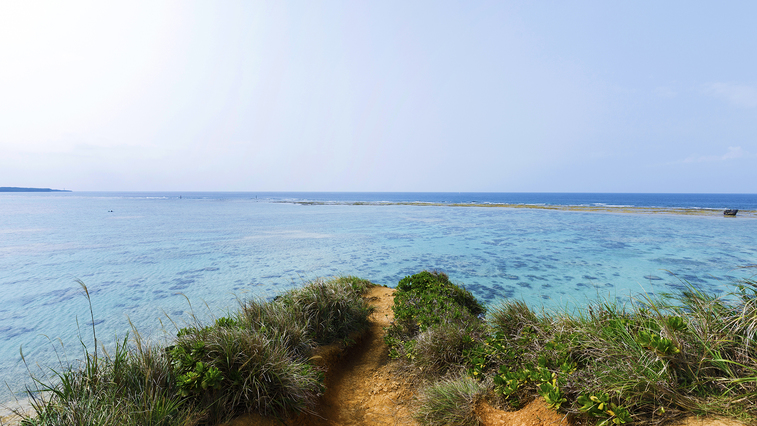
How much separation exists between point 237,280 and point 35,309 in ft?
22.2

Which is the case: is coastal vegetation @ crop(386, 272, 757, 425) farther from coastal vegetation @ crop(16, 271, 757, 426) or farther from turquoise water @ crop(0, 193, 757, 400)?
turquoise water @ crop(0, 193, 757, 400)

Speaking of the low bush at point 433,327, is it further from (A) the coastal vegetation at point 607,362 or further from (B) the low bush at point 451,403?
(B) the low bush at point 451,403

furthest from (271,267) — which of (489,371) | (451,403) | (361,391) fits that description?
(451,403)

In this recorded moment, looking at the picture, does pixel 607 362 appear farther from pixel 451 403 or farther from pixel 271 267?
pixel 271 267

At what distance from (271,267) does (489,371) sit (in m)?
14.6

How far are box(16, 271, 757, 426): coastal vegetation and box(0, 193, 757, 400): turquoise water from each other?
128 centimetres

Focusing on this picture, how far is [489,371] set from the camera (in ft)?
13.3

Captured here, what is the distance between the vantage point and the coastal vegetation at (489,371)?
2.62 metres

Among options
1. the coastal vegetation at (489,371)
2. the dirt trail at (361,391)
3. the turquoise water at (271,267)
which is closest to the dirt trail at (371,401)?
the dirt trail at (361,391)

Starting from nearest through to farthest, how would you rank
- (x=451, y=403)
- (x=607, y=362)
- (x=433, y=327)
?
(x=607, y=362) → (x=451, y=403) → (x=433, y=327)

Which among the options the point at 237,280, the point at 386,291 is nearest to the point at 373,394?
the point at 386,291

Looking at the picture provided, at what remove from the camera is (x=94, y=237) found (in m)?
25.9

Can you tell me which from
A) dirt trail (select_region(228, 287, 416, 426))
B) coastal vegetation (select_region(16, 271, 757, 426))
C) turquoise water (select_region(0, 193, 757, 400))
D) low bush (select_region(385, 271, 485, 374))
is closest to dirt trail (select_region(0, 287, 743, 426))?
dirt trail (select_region(228, 287, 416, 426))

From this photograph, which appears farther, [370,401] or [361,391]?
[361,391]
